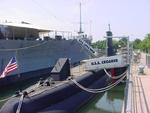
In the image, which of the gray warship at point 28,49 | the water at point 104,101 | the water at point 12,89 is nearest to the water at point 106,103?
the water at point 104,101

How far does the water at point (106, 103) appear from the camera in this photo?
16.8m

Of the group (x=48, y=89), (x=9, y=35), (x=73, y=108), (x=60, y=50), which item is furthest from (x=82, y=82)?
(x=60, y=50)

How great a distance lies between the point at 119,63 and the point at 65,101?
851 cm

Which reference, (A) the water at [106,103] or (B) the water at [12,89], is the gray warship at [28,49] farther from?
(A) the water at [106,103]

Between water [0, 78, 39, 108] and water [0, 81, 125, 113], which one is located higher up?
water [0, 78, 39, 108]

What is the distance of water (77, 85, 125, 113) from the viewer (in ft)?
55.1

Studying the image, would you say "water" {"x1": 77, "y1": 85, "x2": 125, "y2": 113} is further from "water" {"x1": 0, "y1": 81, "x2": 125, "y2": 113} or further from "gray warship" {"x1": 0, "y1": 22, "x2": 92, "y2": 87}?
"gray warship" {"x1": 0, "y1": 22, "x2": 92, "y2": 87}

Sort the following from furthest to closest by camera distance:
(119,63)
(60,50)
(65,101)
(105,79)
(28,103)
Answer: (60,50), (105,79), (119,63), (65,101), (28,103)

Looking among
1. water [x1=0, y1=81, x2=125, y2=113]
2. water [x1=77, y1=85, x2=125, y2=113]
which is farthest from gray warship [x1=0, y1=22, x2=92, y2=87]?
water [x1=77, y1=85, x2=125, y2=113]

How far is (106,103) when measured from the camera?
18891 millimetres

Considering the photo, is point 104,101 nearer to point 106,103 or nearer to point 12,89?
point 106,103

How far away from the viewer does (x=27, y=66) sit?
27875 millimetres

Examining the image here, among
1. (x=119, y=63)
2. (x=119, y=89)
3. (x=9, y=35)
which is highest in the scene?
(x=9, y=35)

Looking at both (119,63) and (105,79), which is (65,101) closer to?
(119,63)
